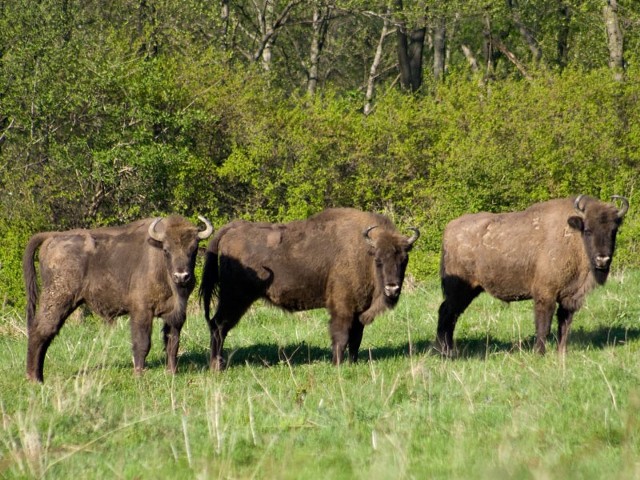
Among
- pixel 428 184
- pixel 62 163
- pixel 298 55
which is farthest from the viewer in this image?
pixel 298 55

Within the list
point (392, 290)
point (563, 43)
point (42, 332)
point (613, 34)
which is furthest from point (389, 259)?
point (563, 43)

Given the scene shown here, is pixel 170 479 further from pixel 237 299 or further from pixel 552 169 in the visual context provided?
A: pixel 552 169

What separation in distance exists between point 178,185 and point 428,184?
6.33 metres

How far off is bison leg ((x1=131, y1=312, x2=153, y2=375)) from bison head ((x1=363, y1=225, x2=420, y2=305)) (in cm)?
302

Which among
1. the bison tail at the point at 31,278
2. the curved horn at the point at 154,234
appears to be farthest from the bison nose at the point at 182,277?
the bison tail at the point at 31,278

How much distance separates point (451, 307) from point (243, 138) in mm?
12487

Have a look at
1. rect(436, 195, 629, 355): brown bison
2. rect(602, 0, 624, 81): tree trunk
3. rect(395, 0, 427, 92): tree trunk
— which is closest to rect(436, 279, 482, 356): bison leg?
rect(436, 195, 629, 355): brown bison

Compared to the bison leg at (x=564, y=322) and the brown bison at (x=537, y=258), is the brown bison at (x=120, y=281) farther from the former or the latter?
the bison leg at (x=564, y=322)

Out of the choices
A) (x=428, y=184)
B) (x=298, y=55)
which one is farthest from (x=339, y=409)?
(x=298, y=55)

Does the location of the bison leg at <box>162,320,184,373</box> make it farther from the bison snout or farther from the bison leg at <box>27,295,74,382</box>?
the bison snout

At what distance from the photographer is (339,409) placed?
8953 millimetres

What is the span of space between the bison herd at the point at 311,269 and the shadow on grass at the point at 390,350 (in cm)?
26

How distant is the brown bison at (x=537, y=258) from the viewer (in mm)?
13125

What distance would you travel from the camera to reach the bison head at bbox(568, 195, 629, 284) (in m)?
12.9
